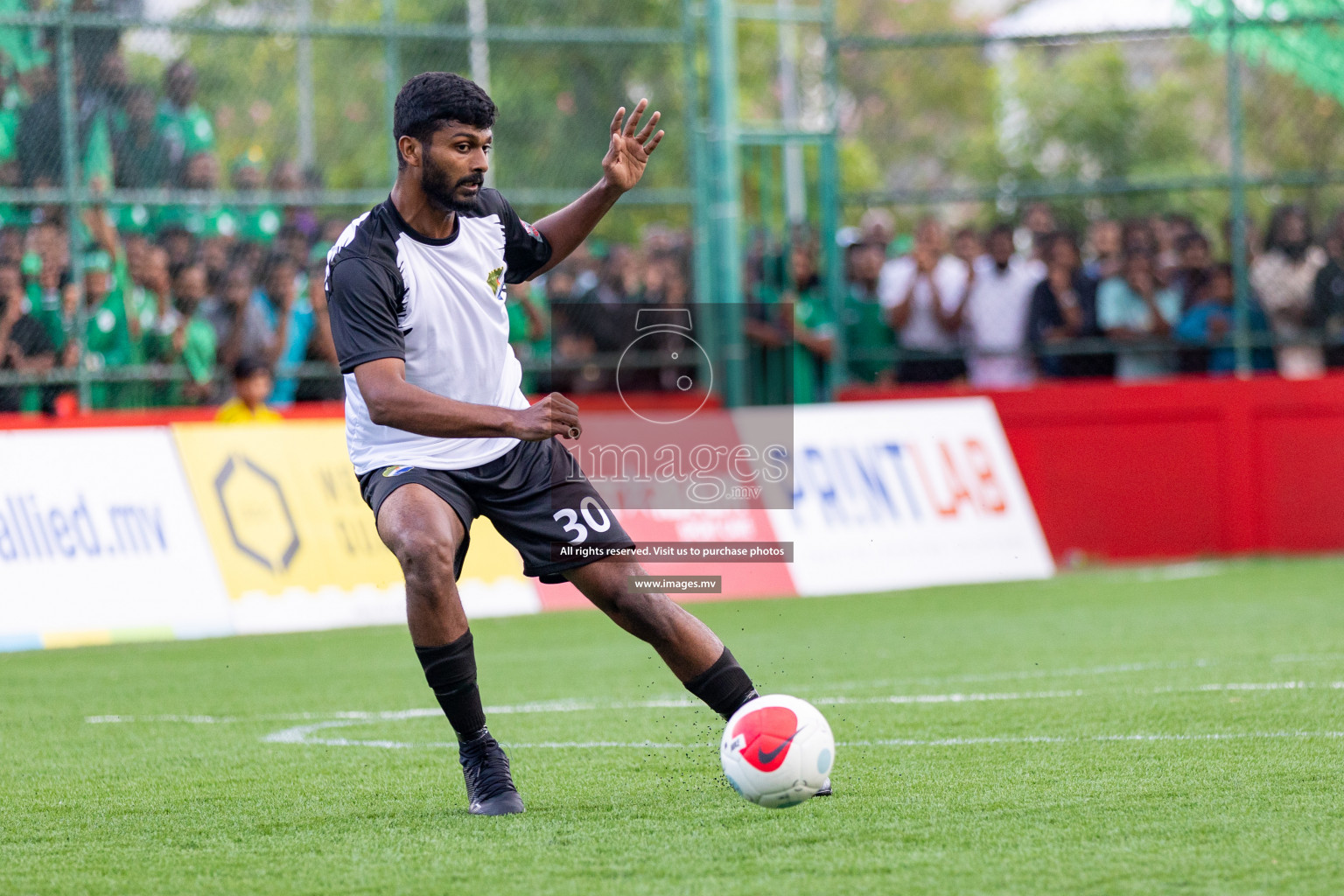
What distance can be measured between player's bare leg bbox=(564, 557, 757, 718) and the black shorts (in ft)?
0.23

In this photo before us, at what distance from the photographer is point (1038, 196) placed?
14320mm

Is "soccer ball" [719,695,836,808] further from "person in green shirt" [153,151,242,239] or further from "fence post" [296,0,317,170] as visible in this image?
"fence post" [296,0,317,170]

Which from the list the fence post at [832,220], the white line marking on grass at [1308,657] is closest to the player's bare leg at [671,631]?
the white line marking on grass at [1308,657]

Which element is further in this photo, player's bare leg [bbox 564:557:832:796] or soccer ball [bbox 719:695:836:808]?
player's bare leg [bbox 564:557:832:796]

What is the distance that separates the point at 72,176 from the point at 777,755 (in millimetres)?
8688

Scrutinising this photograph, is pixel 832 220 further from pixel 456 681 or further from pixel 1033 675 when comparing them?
pixel 456 681

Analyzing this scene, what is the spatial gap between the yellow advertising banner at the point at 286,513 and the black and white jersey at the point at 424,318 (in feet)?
20.3

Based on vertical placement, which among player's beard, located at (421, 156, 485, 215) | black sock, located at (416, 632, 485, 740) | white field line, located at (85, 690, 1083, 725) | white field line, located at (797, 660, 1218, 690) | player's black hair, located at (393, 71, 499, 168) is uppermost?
player's black hair, located at (393, 71, 499, 168)

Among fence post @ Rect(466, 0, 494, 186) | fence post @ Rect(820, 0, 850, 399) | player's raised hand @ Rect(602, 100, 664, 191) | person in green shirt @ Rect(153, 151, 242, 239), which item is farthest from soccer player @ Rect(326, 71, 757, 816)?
fence post @ Rect(820, 0, 850, 399)

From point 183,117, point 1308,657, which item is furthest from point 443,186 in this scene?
point 183,117

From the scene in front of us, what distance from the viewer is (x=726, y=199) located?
14.6 m

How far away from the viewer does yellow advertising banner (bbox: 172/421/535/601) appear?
11.6 meters

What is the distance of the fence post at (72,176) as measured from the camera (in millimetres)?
12102

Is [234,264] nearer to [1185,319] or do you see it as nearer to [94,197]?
[94,197]
